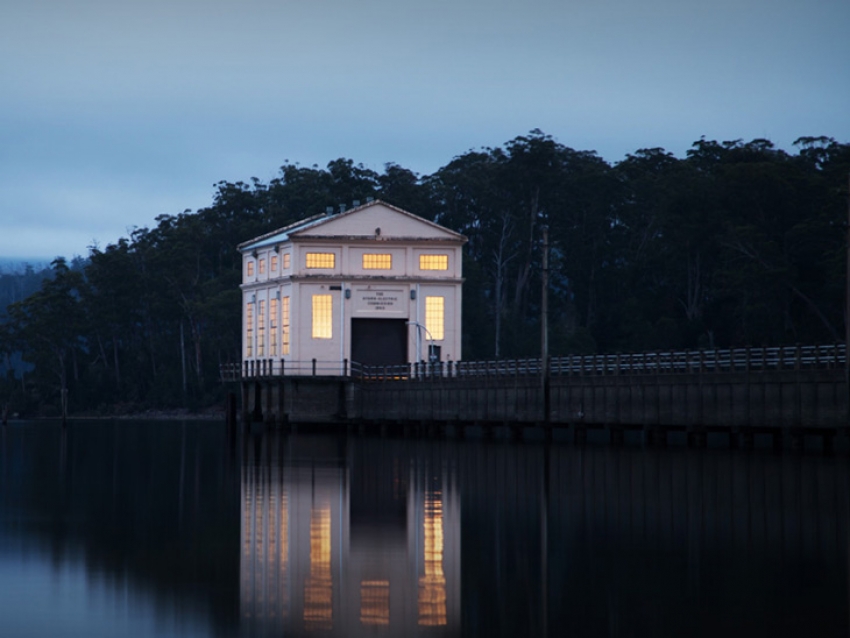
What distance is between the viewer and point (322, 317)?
7406 cm

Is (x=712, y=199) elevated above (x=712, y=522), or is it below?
above

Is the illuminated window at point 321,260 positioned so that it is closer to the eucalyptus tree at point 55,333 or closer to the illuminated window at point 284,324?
the illuminated window at point 284,324

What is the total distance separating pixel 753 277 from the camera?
91.1 m

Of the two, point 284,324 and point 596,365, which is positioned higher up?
point 284,324

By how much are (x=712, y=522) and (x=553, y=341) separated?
86.4 meters

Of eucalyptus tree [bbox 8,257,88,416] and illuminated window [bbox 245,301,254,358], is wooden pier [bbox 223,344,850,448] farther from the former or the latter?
eucalyptus tree [bbox 8,257,88,416]

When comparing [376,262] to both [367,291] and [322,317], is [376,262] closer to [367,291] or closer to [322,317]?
[367,291]

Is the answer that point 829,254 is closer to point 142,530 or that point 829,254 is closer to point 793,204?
point 793,204

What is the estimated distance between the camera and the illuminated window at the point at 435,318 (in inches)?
2948

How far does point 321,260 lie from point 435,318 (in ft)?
21.4

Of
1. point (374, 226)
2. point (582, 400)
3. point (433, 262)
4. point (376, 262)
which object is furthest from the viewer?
point (433, 262)

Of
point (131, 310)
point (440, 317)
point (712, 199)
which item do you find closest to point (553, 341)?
point (712, 199)

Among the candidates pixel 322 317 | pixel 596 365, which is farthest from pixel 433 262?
pixel 596 365

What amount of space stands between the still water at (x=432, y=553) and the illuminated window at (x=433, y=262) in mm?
38141
